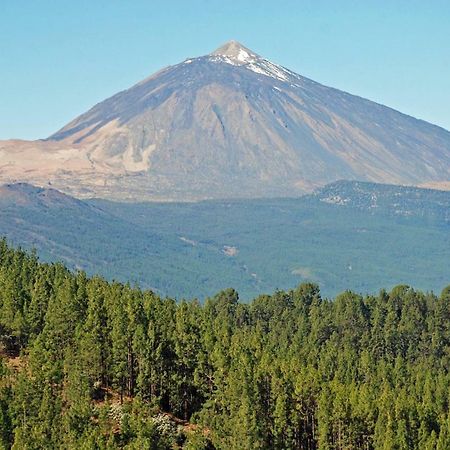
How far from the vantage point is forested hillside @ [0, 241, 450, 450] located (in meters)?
101

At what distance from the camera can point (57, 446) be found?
318ft

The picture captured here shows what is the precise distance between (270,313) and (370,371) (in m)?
41.1

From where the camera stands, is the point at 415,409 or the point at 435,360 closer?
the point at 415,409

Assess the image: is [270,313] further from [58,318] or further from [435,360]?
[58,318]

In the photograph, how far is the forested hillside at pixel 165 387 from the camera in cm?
10144

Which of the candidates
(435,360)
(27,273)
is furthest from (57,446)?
(435,360)

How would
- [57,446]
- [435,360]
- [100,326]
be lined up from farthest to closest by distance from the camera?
[435,360], [100,326], [57,446]

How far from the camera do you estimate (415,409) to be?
113 metres

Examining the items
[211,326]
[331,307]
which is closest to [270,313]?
[331,307]

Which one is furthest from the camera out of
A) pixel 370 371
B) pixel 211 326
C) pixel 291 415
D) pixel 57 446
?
pixel 370 371

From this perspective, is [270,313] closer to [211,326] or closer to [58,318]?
[211,326]

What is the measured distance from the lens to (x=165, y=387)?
11500 centimetres

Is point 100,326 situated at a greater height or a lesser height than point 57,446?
greater

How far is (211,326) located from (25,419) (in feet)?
118
